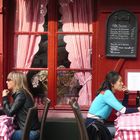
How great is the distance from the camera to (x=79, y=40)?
7.47m

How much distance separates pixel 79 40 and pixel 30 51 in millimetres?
855

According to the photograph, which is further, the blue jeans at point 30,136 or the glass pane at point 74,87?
the glass pane at point 74,87

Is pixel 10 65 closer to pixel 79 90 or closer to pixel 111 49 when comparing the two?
pixel 79 90

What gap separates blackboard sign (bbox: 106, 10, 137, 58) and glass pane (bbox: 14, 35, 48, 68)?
3.70ft

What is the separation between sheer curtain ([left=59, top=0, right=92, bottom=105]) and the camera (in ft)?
24.5

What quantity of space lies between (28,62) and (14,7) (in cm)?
97

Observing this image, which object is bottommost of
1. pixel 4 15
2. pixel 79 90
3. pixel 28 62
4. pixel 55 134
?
pixel 55 134

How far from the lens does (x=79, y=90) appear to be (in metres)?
7.52

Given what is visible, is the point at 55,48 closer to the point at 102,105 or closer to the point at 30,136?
the point at 102,105

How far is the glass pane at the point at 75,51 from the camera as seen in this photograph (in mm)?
7457

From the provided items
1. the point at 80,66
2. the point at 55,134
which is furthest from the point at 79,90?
the point at 55,134

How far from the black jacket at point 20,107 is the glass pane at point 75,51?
134 centimetres

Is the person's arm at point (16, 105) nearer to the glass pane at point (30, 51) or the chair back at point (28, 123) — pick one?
the chair back at point (28, 123)

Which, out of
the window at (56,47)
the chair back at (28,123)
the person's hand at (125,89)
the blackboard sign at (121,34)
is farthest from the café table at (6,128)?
the blackboard sign at (121,34)
